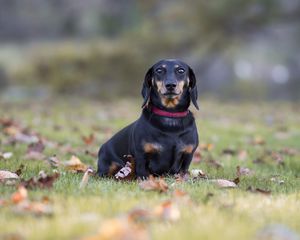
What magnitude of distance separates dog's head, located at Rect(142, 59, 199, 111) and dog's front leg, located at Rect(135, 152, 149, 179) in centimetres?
47

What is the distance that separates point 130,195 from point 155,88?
155 centimetres

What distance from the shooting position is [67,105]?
15.1m

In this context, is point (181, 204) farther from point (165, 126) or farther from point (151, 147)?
point (165, 126)

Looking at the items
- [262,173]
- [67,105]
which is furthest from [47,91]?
[262,173]

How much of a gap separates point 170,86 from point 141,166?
69 cm

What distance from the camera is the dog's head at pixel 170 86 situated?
5008 millimetres

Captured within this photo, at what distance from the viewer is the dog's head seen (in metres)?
5.01

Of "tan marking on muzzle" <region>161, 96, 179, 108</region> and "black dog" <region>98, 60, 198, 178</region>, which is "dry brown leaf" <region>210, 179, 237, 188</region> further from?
"tan marking on muzzle" <region>161, 96, 179, 108</region>

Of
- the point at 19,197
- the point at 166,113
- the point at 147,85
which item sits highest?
the point at 147,85

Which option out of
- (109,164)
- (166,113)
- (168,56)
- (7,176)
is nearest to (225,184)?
(166,113)

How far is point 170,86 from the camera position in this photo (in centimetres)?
495

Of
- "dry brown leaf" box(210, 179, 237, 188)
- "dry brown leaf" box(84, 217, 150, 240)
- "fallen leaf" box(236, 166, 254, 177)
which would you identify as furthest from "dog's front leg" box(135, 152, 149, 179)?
"dry brown leaf" box(84, 217, 150, 240)

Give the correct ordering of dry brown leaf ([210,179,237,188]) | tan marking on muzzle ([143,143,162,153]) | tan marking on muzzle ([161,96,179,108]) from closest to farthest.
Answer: dry brown leaf ([210,179,237,188])
tan marking on muzzle ([143,143,162,153])
tan marking on muzzle ([161,96,179,108])

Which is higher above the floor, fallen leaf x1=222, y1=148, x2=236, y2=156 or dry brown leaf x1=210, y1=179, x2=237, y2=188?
dry brown leaf x1=210, y1=179, x2=237, y2=188
